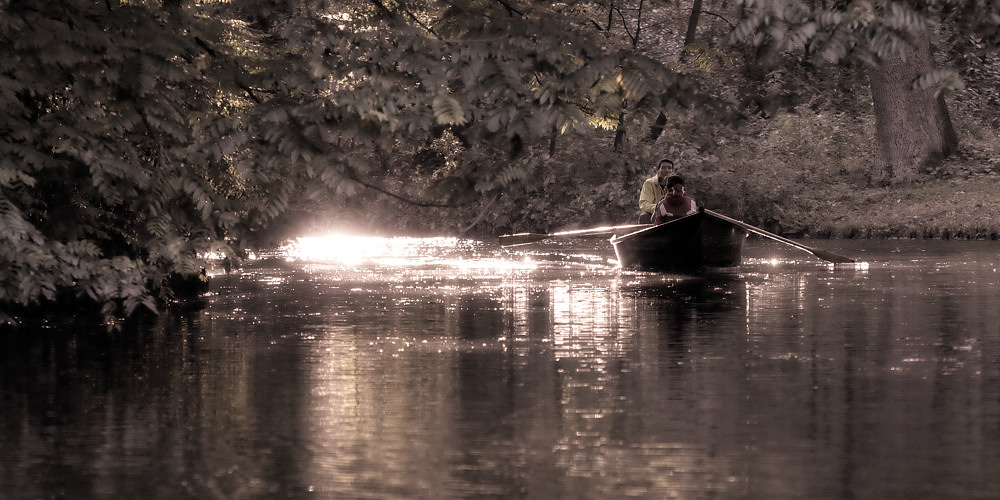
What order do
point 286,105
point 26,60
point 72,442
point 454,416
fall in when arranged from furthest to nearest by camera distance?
1. point 26,60
2. point 286,105
3. point 454,416
4. point 72,442

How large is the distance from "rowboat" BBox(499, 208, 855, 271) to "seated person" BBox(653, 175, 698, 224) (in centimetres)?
41

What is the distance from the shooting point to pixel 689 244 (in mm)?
26062

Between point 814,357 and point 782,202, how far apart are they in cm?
3107

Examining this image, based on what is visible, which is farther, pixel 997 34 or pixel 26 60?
pixel 26 60

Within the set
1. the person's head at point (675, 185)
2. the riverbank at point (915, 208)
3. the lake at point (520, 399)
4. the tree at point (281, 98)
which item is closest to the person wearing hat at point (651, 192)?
the person's head at point (675, 185)

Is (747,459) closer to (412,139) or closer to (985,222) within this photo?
(412,139)

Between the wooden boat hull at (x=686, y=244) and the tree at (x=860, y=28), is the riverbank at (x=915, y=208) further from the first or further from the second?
the tree at (x=860, y=28)

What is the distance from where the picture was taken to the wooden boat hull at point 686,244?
84.1ft

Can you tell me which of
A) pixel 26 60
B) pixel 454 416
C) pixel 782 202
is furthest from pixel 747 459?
pixel 782 202

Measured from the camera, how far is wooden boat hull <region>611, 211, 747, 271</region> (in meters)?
25.6

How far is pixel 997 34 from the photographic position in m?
9.84

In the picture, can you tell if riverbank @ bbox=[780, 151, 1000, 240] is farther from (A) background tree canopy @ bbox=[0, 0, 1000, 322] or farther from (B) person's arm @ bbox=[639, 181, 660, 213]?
(A) background tree canopy @ bbox=[0, 0, 1000, 322]

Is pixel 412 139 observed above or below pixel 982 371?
above

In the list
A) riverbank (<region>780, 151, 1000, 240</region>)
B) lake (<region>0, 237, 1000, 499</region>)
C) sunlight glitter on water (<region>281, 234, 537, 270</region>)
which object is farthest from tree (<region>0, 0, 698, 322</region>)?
riverbank (<region>780, 151, 1000, 240</region>)
